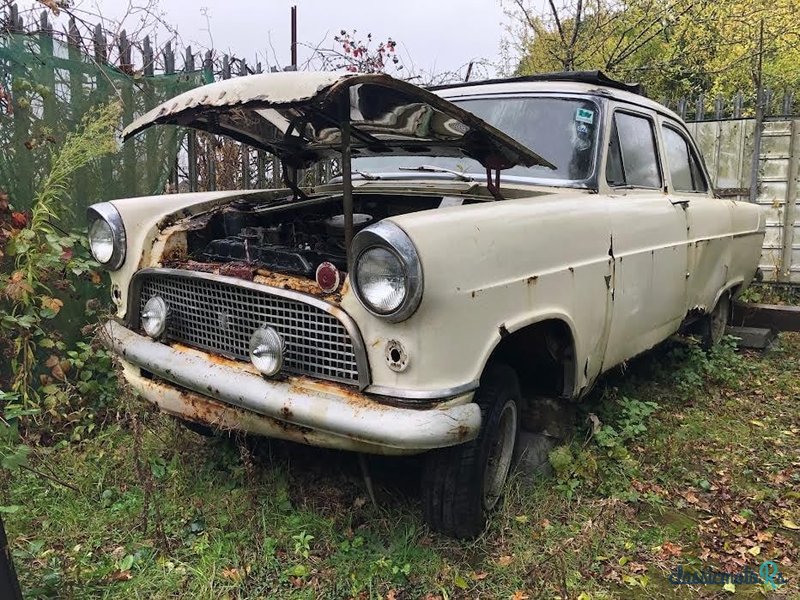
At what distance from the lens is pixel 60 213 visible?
12.5ft

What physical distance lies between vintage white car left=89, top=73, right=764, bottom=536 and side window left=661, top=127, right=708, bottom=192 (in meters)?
0.17

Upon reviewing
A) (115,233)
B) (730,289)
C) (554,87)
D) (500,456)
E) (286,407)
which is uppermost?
(554,87)

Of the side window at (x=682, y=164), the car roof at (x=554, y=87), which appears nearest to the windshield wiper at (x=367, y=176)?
the car roof at (x=554, y=87)

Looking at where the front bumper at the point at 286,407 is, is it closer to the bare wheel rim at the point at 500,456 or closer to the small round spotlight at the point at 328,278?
the small round spotlight at the point at 328,278

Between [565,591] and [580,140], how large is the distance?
6.94ft

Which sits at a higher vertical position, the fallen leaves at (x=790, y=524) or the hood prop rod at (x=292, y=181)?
the hood prop rod at (x=292, y=181)

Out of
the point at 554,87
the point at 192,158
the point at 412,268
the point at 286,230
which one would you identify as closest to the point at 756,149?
the point at 554,87

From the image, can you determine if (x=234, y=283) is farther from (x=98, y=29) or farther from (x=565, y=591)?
(x=98, y=29)

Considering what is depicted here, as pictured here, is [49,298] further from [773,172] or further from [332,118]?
[773,172]

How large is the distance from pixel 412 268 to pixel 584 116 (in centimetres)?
184

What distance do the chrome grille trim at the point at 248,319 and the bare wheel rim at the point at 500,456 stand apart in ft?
2.58

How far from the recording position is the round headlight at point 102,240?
9.84 feet

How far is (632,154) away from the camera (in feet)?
12.5

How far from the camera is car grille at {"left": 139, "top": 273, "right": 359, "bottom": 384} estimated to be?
234 centimetres
